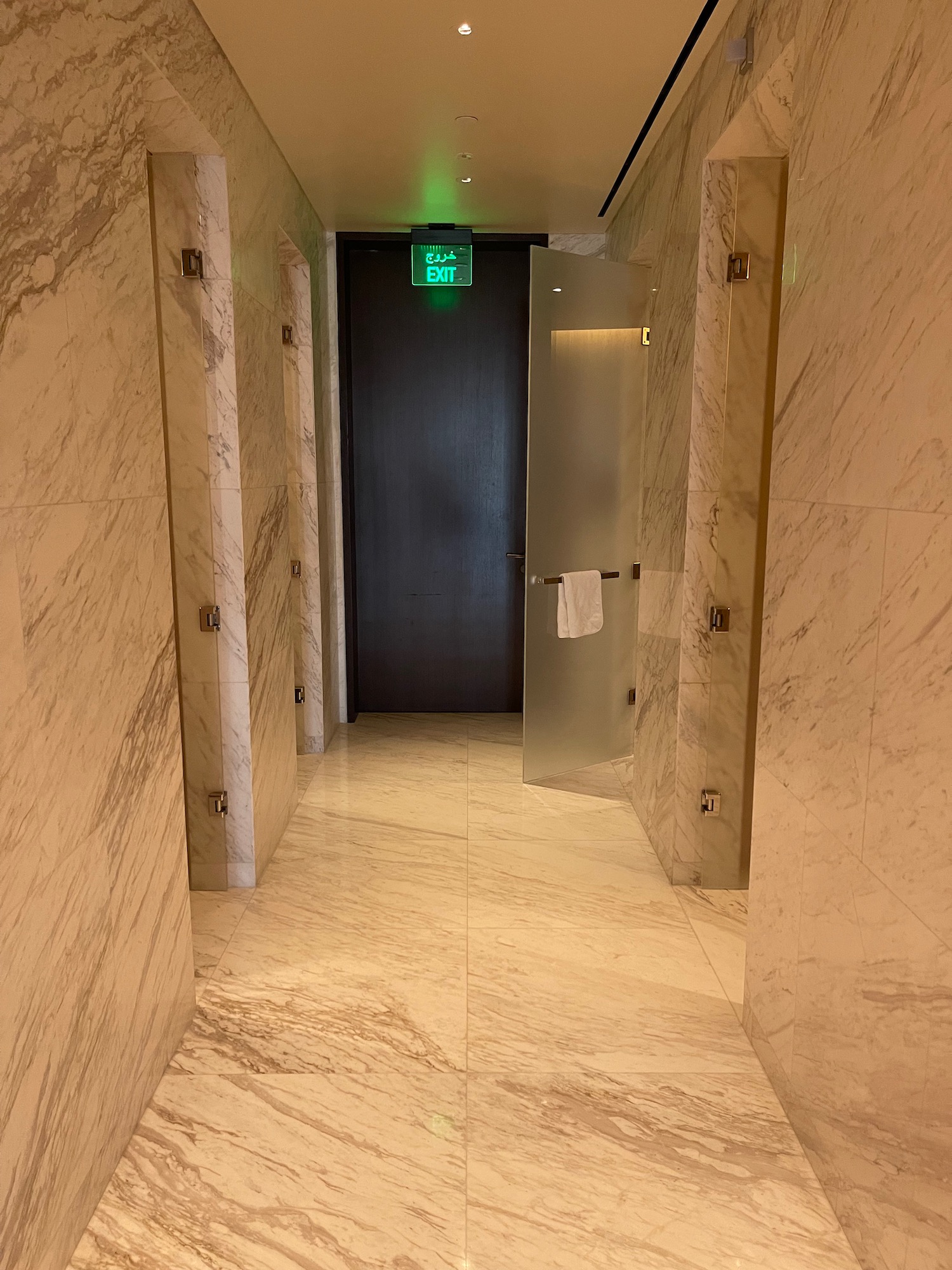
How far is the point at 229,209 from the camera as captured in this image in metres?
2.68

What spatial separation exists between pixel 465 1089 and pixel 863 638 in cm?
132

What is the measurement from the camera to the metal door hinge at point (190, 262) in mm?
2672

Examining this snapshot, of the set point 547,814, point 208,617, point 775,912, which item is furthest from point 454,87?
point 547,814

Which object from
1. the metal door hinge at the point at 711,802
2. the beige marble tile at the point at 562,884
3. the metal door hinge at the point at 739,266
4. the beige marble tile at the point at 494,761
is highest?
the metal door hinge at the point at 739,266

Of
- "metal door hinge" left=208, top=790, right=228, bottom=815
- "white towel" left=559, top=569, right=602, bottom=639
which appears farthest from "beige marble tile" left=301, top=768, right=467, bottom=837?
"white towel" left=559, top=569, right=602, bottom=639

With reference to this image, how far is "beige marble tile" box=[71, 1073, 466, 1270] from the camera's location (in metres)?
1.62

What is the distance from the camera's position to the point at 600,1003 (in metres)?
2.37

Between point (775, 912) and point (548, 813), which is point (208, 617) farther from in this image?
point (775, 912)

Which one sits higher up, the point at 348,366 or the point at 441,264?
the point at 441,264

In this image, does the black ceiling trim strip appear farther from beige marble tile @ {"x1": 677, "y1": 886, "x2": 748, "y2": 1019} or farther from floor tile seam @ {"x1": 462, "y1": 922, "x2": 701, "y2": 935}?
floor tile seam @ {"x1": 462, "y1": 922, "x2": 701, "y2": 935}

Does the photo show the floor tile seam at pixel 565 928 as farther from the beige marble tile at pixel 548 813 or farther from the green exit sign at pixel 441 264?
the green exit sign at pixel 441 264

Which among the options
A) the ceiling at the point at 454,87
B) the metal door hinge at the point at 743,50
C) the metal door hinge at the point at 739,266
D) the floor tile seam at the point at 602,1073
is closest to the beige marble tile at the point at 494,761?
the floor tile seam at the point at 602,1073

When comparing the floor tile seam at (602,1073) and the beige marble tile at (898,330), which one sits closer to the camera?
the beige marble tile at (898,330)

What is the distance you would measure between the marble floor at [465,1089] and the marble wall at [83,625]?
183 mm
